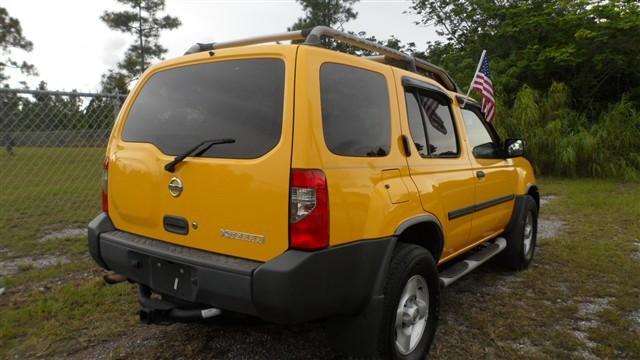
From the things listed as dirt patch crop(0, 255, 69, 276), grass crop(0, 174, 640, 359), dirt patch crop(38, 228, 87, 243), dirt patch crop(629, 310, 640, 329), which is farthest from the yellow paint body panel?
dirt patch crop(38, 228, 87, 243)

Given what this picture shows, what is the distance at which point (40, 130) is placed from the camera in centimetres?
477

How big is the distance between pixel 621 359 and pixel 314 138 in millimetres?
2570

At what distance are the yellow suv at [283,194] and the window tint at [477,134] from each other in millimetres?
873

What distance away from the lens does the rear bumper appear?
77.1 inches

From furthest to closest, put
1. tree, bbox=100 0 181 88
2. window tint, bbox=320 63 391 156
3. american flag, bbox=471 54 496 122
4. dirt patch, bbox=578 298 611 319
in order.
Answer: tree, bbox=100 0 181 88 < american flag, bbox=471 54 496 122 < dirt patch, bbox=578 298 611 319 < window tint, bbox=320 63 391 156

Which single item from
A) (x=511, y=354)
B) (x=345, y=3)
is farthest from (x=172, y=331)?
(x=345, y=3)

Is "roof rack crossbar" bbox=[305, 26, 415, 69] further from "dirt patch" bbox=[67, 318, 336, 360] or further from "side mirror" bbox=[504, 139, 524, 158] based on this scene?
"dirt patch" bbox=[67, 318, 336, 360]

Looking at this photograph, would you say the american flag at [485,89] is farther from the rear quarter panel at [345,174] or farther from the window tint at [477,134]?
the rear quarter panel at [345,174]

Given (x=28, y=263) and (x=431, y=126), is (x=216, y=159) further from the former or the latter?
(x=28, y=263)

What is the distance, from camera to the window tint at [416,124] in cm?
280

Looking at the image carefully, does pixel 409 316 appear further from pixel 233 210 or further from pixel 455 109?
pixel 455 109

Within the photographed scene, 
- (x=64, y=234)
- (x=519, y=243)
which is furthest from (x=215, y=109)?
(x=64, y=234)

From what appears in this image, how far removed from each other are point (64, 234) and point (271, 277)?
5.05 m

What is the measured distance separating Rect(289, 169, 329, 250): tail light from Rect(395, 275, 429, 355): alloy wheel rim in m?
0.78
